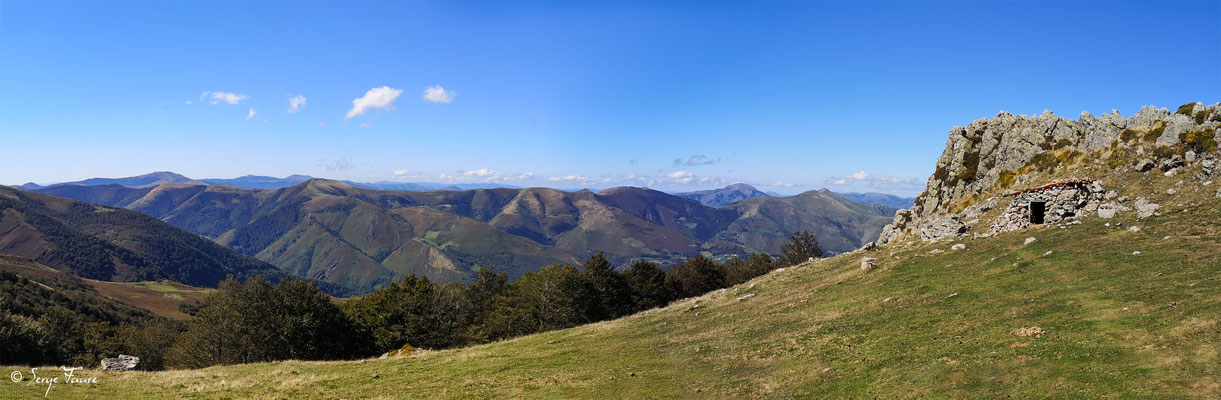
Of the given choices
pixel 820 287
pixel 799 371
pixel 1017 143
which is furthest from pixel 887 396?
pixel 1017 143

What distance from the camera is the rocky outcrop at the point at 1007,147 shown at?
182 feet

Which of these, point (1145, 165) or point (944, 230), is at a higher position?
point (1145, 165)

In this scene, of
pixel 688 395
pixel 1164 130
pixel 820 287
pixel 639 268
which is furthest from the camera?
pixel 639 268

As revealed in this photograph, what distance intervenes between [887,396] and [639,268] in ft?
292

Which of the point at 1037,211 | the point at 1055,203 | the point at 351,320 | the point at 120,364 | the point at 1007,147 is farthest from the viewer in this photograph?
the point at 1007,147

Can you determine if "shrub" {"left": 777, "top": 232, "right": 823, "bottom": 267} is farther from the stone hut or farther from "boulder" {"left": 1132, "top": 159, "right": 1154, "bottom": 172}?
the stone hut

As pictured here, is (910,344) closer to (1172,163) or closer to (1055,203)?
(1055,203)

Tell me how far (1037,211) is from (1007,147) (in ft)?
108

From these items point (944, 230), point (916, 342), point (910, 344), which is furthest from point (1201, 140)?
point (910, 344)

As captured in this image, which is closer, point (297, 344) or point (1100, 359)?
point (1100, 359)

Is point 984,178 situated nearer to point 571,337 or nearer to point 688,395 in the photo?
point 571,337

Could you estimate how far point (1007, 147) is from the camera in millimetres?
76625

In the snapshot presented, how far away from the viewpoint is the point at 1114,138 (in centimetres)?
6216

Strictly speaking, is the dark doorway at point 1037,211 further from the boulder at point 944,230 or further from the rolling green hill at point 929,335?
the boulder at point 944,230
